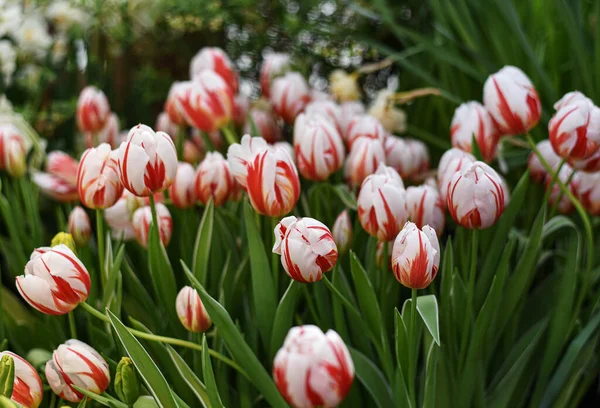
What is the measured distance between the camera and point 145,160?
1.50 ft

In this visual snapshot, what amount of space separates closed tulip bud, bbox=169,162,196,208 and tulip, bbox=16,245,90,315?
0.57ft

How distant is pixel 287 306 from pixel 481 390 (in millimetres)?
179

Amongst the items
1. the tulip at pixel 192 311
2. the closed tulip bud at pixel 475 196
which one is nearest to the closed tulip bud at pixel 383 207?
the closed tulip bud at pixel 475 196

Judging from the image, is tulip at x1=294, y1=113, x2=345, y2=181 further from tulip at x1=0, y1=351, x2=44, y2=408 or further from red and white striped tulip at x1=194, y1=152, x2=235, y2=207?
tulip at x1=0, y1=351, x2=44, y2=408

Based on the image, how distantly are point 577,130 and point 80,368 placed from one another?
424 millimetres

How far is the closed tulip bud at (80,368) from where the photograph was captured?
440 millimetres

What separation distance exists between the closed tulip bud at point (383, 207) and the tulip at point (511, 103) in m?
0.15

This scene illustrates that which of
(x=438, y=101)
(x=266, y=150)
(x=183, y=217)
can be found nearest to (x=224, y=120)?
(x=183, y=217)

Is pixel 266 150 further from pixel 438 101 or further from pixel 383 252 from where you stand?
pixel 438 101

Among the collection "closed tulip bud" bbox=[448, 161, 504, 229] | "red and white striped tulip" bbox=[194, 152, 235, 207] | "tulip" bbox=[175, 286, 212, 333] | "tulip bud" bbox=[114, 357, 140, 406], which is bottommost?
"tulip bud" bbox=[114, 357, 140, 406]

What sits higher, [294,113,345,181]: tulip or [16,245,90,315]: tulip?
[294,113,345,181]: tulip

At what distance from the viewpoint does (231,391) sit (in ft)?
→ 1.80

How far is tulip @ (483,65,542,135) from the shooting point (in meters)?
0.56

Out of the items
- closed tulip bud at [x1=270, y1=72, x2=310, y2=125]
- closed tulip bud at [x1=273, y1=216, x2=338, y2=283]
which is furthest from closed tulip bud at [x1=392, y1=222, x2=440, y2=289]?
closed tulip bud at [x1=270, y1=72, x2=310, y2=125]
